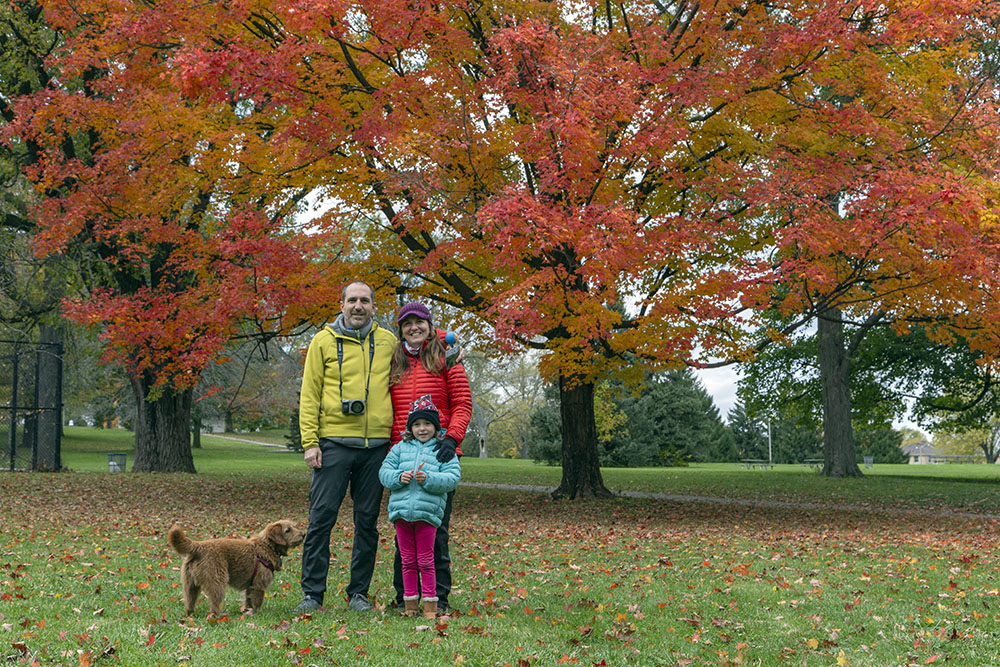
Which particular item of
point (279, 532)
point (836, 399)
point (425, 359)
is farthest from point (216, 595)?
point (836, 399)

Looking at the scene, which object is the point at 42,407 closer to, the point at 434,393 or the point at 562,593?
the point at 562,593

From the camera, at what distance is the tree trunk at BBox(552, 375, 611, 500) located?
570 inches

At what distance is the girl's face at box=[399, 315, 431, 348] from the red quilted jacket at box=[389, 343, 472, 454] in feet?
0.36

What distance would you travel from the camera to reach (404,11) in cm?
1013

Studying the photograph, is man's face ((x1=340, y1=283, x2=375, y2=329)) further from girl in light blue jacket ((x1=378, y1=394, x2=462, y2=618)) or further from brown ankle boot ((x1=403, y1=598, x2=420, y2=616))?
brown ankle boot ((x1=403, y1=598, x2=420, y2=616))

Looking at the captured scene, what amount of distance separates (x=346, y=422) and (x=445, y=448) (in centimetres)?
69

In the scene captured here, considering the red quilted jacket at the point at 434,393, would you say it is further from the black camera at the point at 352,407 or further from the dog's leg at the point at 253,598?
the dog's leg at the point at 253,598

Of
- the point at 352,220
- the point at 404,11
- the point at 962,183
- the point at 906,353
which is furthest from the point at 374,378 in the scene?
the point at 906,353

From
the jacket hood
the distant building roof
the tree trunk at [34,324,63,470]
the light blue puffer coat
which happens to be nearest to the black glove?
the light blue puffer coat

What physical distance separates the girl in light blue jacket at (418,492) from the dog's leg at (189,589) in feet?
4.06

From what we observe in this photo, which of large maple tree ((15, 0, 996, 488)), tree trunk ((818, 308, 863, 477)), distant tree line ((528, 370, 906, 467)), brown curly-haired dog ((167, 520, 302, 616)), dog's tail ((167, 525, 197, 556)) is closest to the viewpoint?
dog's tail ((167, 525, 197, 556))

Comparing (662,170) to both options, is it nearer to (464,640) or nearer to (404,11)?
(404,11)

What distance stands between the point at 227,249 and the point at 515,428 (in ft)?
149

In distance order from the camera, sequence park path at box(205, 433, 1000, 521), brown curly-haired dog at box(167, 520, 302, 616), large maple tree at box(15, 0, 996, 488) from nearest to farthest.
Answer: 1. brown curly-haired dog at box(167, 520, 302, 616)
2. large maple tree at box(15, 0, 996, 488)
3. park path at box(205, 433, 1000, 521)
